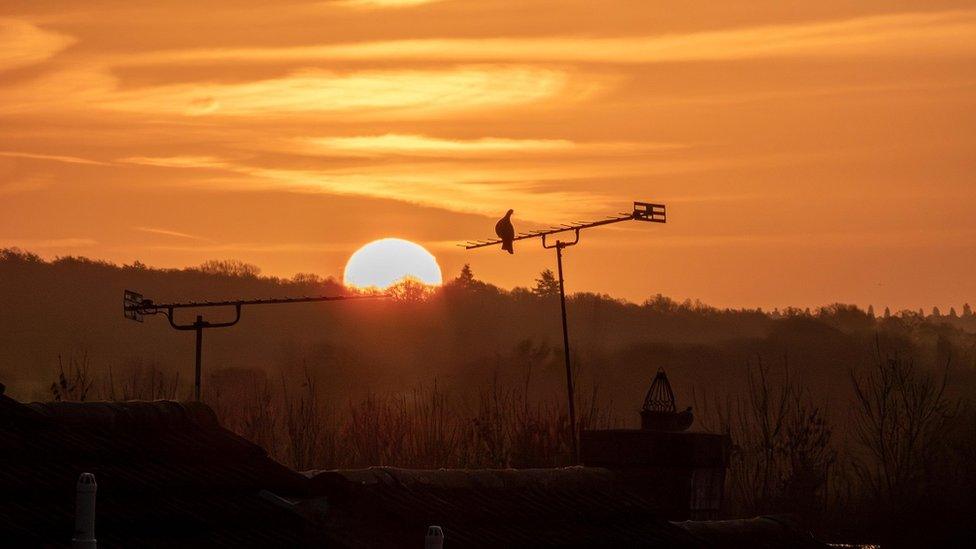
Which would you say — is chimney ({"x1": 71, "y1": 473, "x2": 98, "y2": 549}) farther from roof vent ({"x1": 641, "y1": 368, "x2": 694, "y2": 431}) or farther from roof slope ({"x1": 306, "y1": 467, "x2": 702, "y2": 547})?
roof vent ({"x1": 641, "y1": 368, "x2": 694, "y2": 431})

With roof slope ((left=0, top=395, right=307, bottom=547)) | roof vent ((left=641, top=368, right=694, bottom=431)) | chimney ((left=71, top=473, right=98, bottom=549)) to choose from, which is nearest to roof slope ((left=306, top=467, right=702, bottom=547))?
roof slope ((left=0, top=395, right=307, bottom=547))

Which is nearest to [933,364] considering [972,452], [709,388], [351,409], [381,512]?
[709,388]

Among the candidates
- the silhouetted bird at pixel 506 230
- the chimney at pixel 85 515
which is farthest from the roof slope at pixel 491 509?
the silhouetted bird at pixel 506 230

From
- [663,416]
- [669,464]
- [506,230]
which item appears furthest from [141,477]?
[506,230]

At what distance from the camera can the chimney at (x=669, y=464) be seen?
48.3ft

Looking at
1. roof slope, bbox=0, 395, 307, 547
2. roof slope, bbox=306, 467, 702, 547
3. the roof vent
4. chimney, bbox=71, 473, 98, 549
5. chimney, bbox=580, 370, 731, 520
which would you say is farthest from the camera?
the roof vent

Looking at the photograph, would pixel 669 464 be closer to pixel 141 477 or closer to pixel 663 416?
pixel 663 416

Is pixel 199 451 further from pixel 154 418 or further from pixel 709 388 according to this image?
pixel 709 388

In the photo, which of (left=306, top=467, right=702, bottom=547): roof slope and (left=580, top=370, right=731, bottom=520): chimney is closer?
(left=306, top=467, right=702, bottom=547): roof slope

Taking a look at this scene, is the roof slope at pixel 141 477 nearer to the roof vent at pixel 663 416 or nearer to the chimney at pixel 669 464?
the chimney at pixel 669 464

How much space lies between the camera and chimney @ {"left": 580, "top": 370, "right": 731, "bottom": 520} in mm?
14719

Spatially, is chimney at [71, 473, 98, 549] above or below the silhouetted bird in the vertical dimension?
below

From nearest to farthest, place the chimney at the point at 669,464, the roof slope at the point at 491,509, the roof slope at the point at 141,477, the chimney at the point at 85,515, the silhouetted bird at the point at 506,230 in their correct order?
1. the chimney at the point at 85,515
2. the roof slope at the point at 141,477
3. the roof slope at the point at 491,509
4. the chimney at the point at 669,464
5. the silhouetted bird at the point at 506,230

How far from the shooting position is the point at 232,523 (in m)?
11.1
